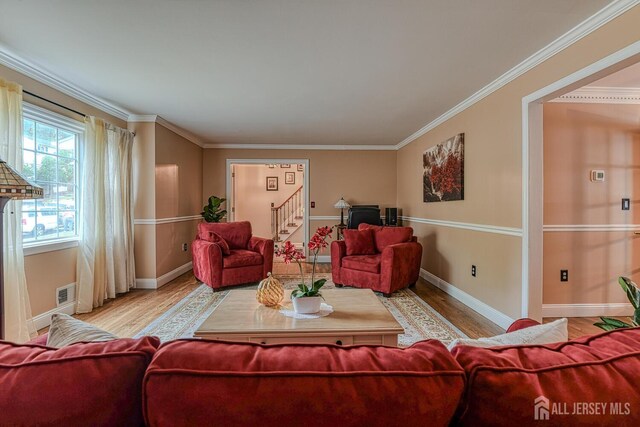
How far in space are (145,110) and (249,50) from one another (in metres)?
2.34

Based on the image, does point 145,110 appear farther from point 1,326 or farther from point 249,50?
point 1,326

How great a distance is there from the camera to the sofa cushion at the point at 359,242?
4.48m

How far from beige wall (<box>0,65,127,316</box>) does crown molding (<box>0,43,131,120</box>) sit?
40 mm

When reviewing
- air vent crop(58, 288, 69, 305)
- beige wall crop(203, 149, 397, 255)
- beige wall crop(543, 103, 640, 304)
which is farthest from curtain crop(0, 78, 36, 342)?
beige wall crop(543, 103, 640, 304)

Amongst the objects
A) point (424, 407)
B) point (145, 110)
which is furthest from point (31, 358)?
point (145, 110)

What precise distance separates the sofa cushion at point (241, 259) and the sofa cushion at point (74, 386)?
142 inches

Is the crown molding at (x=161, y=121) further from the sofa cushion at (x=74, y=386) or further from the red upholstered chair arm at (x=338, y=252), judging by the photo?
the sofa cushion at (x=74, y=386)

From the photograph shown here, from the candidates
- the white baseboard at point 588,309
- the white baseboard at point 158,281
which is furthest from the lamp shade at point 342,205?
the white baseboard at point 588,309

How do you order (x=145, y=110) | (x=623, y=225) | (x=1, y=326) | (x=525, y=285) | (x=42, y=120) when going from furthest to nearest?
(x=145, y=110)
(x=623, y=225)
(x=42, y=120)
(x=525, y=285)
(x=1, y=326)

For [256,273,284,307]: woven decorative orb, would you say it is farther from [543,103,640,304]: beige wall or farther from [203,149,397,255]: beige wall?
[203,149,397,255]: beige wall

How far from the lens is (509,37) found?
2.31 meters

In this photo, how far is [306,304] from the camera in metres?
2.09

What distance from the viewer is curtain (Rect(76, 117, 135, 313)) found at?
346 cm

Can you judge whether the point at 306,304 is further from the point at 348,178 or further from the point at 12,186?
the point at 348,178
